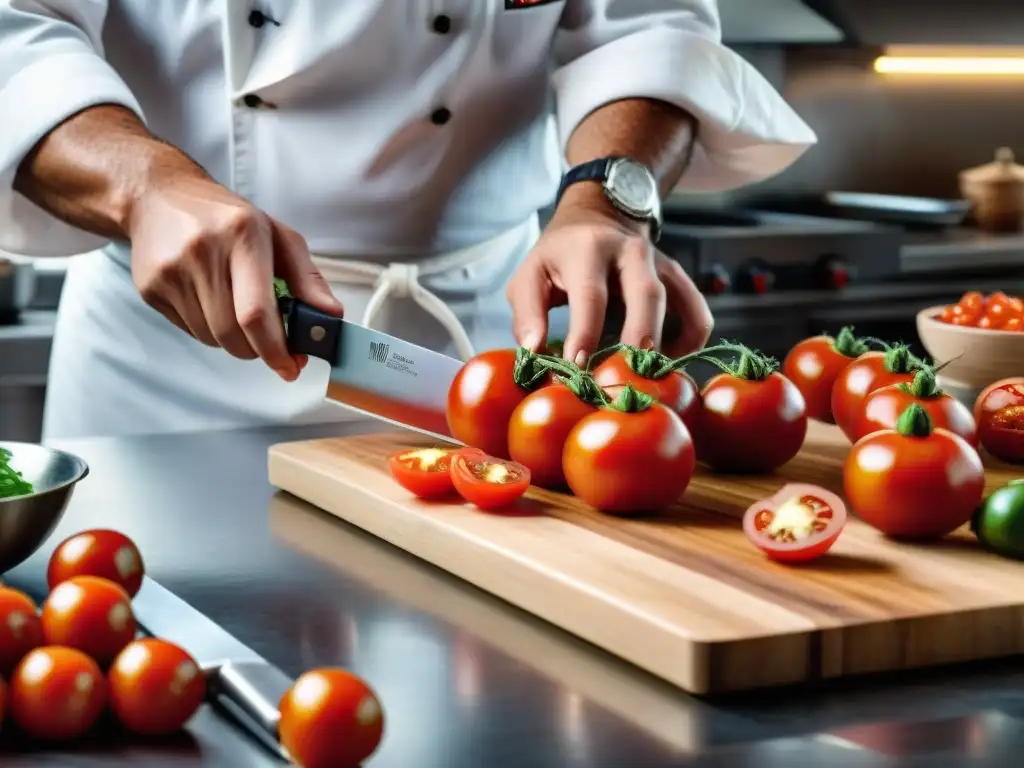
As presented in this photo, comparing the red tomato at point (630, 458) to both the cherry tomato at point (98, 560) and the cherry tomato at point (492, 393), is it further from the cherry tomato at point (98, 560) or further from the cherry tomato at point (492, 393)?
the cherry tomato at point (98, 560)

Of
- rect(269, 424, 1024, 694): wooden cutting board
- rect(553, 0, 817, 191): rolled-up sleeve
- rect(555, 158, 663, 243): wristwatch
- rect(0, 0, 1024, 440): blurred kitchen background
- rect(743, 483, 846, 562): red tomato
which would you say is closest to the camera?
rect(269, 424, 1024, 694): wooden cutting board

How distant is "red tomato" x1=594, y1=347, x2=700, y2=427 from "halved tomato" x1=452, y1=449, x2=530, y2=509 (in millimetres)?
123

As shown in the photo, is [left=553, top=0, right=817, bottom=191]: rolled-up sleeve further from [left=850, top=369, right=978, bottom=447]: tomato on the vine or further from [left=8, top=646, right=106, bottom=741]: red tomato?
[left=8, top=646, right=106, bottom=741]: red tomato

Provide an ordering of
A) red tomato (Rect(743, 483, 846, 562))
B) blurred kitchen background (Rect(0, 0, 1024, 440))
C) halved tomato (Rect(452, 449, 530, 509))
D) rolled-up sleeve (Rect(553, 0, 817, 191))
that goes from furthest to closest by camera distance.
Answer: blurred kitchen background (Rect(0, 0, 1024, 440)) < rolled-up sleeve (Rect(553, 0, 817, 191)) < halved tomato (Rect(452, 449, 530, 509)) < red tomato (Rect(743, 483, 846, 562))

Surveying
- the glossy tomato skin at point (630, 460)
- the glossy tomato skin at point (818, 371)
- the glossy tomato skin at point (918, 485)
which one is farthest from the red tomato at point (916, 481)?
the glossy tomato skin at point (818, 371)

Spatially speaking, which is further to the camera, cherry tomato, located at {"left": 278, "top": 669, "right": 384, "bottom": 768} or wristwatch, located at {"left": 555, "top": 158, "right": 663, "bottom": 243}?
wristwatch, located at {"left": 555, "top": 158, "right": 663, "bottom": 243}

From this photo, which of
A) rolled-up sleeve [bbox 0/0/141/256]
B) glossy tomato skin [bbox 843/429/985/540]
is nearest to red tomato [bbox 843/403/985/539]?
glossy tomato skin [bbox 843/429/985/540]

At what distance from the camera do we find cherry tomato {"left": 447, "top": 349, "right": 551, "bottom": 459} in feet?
3.79

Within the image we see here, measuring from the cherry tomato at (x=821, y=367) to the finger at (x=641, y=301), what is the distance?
15cm

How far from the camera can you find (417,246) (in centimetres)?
160

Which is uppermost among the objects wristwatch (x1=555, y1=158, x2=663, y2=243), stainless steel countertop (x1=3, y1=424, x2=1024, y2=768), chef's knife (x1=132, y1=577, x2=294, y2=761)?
wristwatch (x1=555, y1=158, x2=663, y2=243)

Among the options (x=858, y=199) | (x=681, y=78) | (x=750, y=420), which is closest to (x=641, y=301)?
(x=750, y=420)

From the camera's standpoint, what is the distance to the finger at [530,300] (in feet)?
4.18

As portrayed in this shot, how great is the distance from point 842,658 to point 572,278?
511 millimetres
